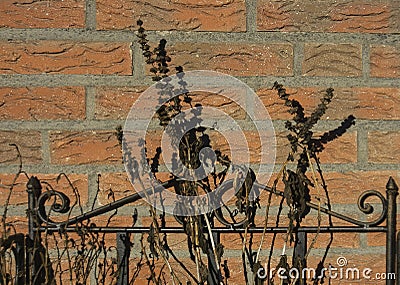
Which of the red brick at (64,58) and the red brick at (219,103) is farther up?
the red brick at (64,58)

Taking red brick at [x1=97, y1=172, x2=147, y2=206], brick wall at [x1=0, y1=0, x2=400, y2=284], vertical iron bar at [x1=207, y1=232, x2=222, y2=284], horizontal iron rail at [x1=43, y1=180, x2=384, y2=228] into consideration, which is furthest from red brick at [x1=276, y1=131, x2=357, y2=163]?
red brick at [x1=97, y1=172, x2=147, y2=206]

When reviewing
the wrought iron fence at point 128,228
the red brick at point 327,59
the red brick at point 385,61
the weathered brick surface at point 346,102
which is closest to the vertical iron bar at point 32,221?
the wrought iron fence at point 128,228

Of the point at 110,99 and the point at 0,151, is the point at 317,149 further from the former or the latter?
the point at 0,151

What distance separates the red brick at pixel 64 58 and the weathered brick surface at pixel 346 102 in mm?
290

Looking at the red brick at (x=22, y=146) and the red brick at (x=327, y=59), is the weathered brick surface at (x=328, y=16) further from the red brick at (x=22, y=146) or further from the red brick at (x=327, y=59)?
the red brick at (x=22, y=146)

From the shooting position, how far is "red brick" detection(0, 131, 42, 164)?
3.85 ft

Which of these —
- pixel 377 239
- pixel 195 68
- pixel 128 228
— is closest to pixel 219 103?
pixel 195 68

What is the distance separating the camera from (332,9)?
47.7 inches

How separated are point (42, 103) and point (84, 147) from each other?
119 millimetres

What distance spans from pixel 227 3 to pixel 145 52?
0.21 metres

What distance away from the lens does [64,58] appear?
3.85 ft

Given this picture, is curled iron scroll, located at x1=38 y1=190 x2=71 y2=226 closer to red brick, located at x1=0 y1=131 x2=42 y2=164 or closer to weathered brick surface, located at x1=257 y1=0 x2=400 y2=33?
red brick, located at x1=0 y1=131 x2=42 y2=164

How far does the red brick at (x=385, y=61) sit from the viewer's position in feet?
4.00

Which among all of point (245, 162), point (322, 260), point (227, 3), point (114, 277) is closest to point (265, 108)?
point (245, 162)
